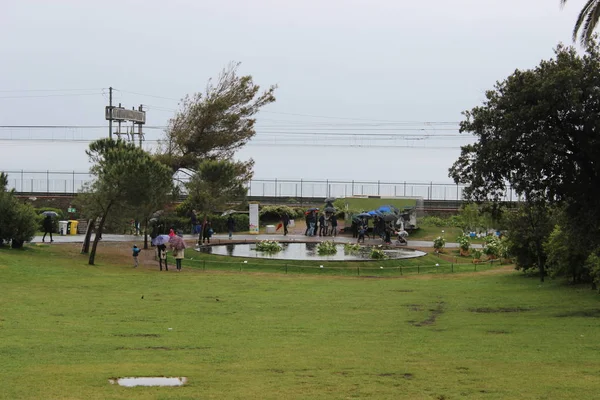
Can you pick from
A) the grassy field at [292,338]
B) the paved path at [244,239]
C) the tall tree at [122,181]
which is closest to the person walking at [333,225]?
the paved path at [244,239]

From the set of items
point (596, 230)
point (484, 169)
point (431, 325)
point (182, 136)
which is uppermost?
point (182, 136)

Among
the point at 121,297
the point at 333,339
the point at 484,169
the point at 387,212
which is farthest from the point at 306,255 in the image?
the point at 333,339

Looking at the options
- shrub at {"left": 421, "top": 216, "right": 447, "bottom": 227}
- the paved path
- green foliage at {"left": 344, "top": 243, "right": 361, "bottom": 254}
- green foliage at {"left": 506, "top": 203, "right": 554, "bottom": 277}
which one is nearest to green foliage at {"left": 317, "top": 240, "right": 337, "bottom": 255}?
green foliage at {"left": 344, "top": 243, "right": 361, "bottom": 254}

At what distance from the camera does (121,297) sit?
23.8 meters

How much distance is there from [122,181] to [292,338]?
22.0 meters

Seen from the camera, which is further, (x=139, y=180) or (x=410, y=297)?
(x=139, y=180)

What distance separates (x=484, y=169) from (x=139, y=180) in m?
20.3

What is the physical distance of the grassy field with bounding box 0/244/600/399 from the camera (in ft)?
35.4

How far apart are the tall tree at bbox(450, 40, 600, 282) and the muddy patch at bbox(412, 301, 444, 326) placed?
3.65 m

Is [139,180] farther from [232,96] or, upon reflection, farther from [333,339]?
[232,96]

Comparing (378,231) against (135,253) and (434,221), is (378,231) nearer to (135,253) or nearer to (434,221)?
(434,221)

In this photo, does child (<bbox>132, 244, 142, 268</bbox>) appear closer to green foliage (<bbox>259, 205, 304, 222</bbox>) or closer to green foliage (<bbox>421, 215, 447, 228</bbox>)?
green foliage (<bbox>259, 205, 304, 222</bbox>)

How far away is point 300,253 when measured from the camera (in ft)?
138

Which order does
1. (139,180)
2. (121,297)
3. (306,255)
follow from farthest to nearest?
1. (306,255)
2. (139,180)
3. (121,297)
